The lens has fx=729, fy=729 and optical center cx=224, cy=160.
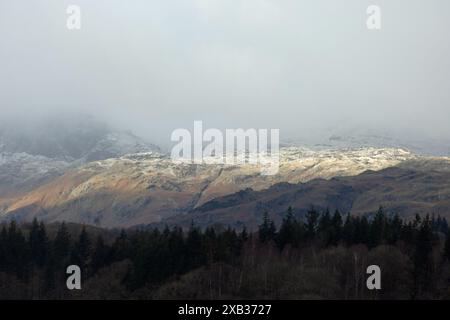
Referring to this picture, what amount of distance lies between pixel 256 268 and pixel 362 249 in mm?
26798

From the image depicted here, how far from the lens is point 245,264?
557ft

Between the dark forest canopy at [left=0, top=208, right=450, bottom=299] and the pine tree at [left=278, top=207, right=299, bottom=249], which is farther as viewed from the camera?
the pine tree at [left=278, top=207, right=299, bottom=249]

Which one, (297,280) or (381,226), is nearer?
(297,280)

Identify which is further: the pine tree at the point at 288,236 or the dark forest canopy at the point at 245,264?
the pine tree at the point at 288,236

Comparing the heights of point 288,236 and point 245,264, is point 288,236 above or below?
above

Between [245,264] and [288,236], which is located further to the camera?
[288,236]

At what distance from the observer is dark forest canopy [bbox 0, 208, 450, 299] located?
515ft

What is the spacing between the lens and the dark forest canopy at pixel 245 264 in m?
157
